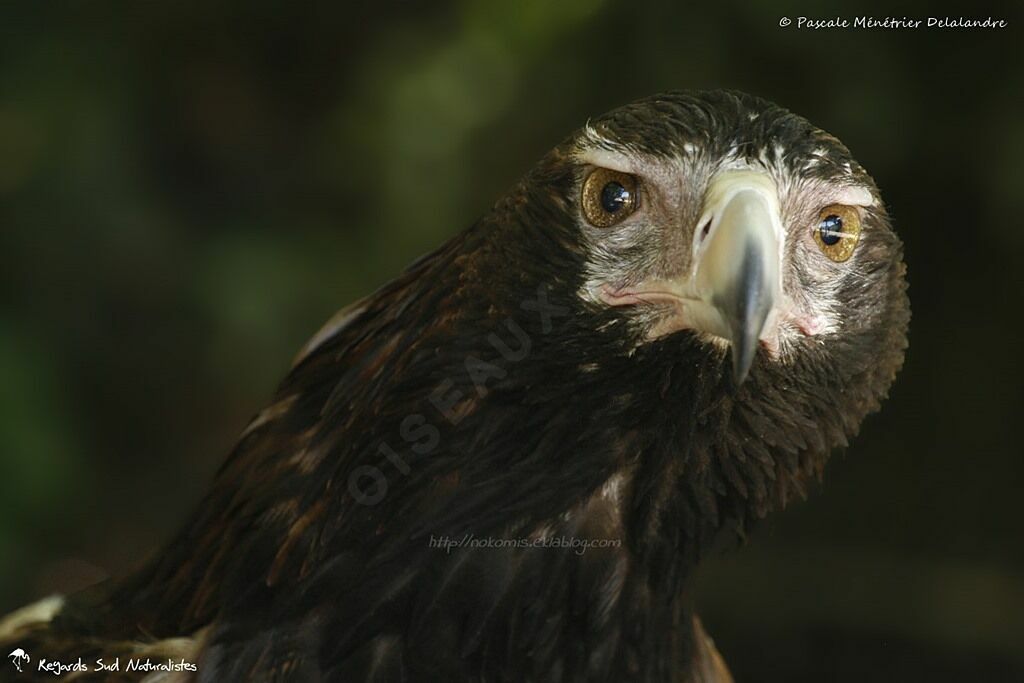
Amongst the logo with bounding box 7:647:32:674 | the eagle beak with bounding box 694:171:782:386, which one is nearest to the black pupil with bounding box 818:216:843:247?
the eagle beak with bounding box 694:171:782:386

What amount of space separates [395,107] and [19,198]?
3.19 ft

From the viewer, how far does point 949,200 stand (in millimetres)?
3195

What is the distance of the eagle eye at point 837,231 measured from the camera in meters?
1.47

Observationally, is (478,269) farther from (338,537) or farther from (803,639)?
(803,639)

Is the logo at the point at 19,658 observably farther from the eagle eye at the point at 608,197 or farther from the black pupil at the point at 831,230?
the black pupil at the point at 831,230

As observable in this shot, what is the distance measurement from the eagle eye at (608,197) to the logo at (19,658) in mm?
1124

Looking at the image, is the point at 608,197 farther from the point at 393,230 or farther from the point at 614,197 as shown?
the point at 393,230

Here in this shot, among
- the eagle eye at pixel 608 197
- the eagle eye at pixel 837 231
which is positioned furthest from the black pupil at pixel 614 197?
the eagle eye at pixel 837 231

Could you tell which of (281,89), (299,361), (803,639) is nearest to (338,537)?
(299,361)

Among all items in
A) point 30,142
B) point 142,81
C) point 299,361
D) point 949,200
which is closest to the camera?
point 299,361

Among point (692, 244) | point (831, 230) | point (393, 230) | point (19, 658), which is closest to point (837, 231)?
point (831, 230)

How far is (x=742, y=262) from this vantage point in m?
1.29

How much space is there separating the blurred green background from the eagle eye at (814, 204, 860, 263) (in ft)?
4.58

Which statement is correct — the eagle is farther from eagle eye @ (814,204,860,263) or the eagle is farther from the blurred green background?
the blurred green background
